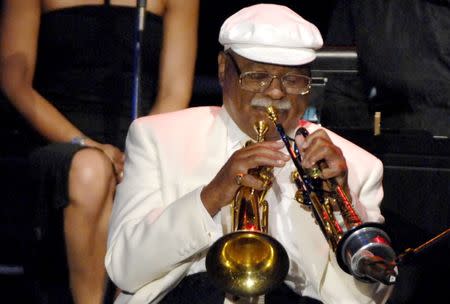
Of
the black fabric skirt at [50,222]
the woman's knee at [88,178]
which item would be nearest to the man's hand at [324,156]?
the woman's knee at [88,178]

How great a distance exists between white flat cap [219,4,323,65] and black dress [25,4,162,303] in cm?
91

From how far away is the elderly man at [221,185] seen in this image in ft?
9.37

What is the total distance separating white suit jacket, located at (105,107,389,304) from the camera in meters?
2.87

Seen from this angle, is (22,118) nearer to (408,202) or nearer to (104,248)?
(104,248)

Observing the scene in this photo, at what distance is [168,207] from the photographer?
9.59 ft

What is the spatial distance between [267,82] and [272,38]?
134mm

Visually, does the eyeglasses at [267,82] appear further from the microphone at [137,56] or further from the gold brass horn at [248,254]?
the microphone at [137,56]

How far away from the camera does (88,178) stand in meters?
3.47

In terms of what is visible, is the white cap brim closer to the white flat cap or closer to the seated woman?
the white flat cap

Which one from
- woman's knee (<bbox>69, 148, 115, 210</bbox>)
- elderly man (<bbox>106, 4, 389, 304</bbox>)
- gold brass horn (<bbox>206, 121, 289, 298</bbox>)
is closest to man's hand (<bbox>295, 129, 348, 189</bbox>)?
elderly man (<bbox>106, 4, 389, 304</bbox>)

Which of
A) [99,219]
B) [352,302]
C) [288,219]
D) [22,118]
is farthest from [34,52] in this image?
[352,302]

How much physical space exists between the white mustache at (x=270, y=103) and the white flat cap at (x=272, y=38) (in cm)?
12

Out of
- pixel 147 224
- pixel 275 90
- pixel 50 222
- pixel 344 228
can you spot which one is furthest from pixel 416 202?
pixel 50 222

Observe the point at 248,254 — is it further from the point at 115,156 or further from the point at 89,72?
the point at 89,72
